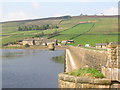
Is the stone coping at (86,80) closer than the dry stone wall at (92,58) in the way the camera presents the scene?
Yes

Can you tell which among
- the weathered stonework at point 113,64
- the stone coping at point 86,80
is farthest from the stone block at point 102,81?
the weathered stonework at point 113,64

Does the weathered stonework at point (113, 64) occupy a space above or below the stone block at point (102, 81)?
above

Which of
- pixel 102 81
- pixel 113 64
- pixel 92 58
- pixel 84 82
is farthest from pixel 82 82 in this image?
pixel 92 58

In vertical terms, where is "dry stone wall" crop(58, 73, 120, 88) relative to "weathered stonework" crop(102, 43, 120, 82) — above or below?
below

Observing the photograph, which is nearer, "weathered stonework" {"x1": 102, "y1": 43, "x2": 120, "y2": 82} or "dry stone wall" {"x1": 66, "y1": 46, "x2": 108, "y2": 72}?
"weathered stonework" {"x1": 102, "y1": 43, "x2": 120, "y2": 82}

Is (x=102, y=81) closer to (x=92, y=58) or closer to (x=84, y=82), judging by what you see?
(x=84, y=82)

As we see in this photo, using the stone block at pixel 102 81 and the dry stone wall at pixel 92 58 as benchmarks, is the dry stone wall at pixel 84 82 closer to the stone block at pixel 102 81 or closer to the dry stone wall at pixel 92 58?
the stone block at pixel 102 81

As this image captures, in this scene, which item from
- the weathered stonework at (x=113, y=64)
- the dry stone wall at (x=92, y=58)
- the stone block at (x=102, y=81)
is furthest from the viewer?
the dry stone wall at (x=92, y=58)

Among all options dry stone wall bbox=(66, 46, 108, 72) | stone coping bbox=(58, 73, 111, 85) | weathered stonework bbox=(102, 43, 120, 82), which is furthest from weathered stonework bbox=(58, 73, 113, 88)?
dry stone wall bbox=(66, 46, 108, 72)

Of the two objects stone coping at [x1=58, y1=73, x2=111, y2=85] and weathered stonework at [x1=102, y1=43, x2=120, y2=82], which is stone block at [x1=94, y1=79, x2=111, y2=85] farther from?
weathered stonework at [x1=102, y1=43, x2=120, y2=82]

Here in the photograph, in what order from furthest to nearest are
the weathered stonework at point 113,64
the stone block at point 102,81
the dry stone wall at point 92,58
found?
the dry stone wall at point 92,58 < the stone block at point 102,81 < the weathered stonework at point 113,64

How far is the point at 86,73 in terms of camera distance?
13.0m

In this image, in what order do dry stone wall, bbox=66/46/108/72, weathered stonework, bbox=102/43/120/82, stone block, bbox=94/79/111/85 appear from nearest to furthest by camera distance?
weathered stonework, bbox=102/43/120/82 → stone block, bbox=94/79/111/85 → dry stone wall, bbox=66/46/108/72

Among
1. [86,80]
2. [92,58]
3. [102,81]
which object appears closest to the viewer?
[102,81]
